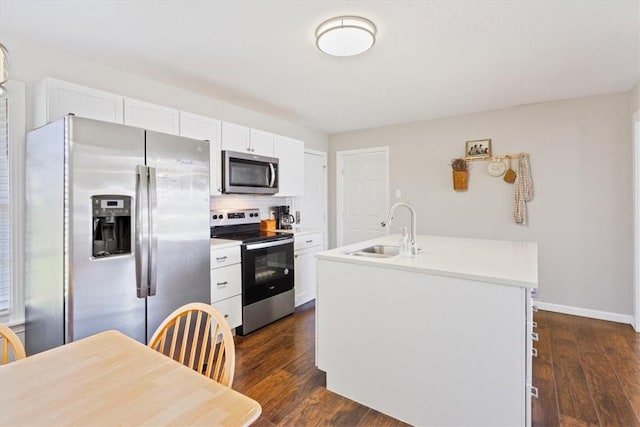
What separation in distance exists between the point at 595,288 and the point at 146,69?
15.5ft

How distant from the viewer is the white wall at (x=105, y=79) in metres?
2.18

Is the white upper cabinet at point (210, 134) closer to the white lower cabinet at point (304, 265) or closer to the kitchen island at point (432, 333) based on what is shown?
the white lower cabinet at point (304, 265)

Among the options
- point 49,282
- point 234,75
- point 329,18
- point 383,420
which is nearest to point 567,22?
point 329,18

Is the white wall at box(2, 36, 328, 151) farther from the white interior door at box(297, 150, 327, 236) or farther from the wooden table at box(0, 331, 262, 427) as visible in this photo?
the wooden table at box(0, 331, 262, 427)

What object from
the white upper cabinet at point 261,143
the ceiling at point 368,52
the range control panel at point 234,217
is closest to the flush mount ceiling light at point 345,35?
the ceiling at point 368,52

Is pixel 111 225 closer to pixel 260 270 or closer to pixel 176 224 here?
pixel 176 224

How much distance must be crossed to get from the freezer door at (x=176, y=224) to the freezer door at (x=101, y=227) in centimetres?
11

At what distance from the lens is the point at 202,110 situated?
3.29m

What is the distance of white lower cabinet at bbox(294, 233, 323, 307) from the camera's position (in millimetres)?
3688

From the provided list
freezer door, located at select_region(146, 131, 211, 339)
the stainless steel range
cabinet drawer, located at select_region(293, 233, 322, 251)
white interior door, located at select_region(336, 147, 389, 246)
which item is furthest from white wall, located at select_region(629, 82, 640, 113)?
freezer door, located at select_region(146, 131, 211, 339)

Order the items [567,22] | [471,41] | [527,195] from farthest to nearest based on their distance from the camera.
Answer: [527,195], [471,41], [567,22]

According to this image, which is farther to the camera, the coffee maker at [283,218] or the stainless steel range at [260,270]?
the coffee maker at [283,218]

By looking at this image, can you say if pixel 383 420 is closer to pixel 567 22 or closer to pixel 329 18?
pixel 329 18

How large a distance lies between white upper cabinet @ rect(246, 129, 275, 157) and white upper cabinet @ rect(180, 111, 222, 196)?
1.45 feet
